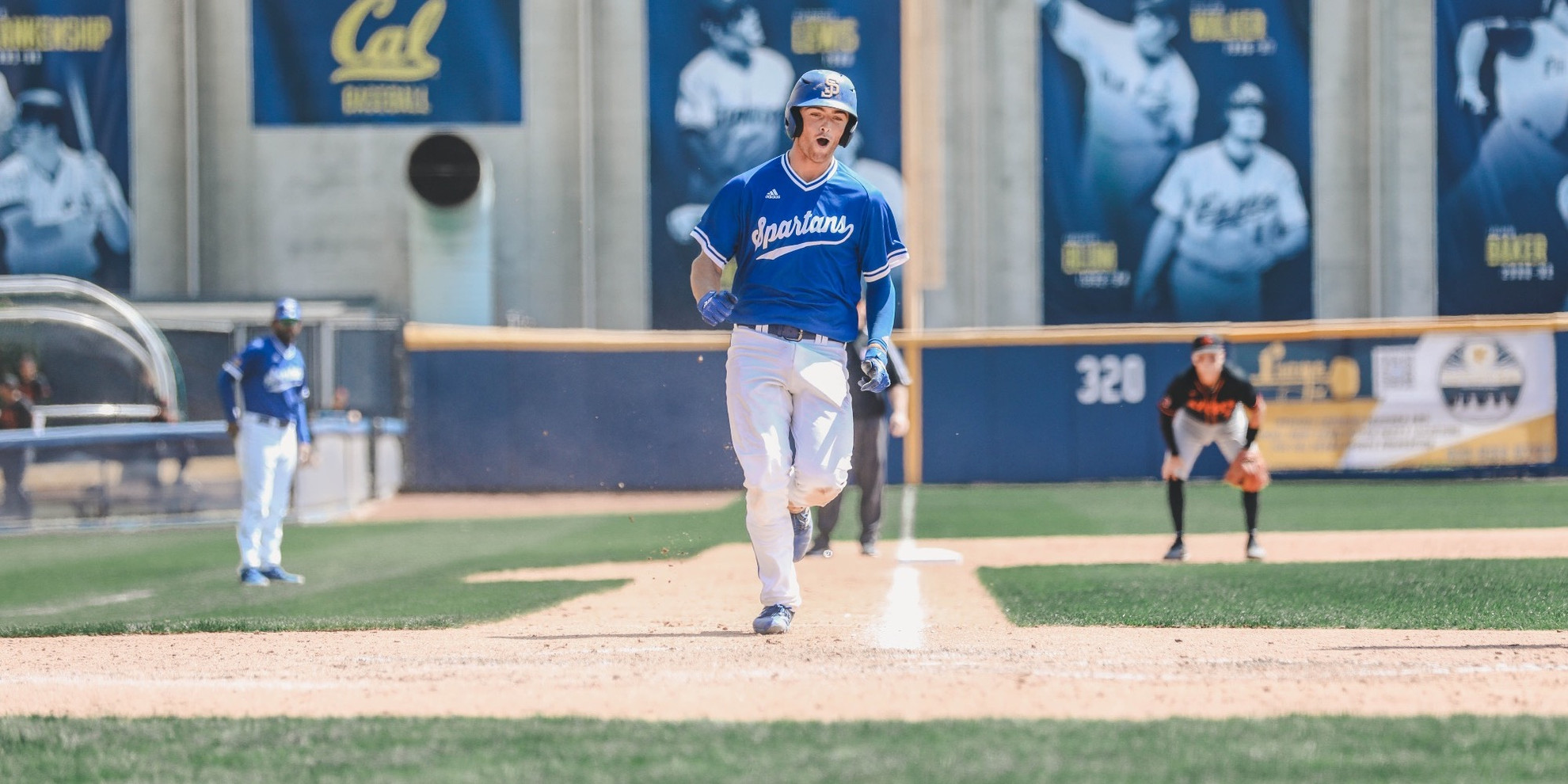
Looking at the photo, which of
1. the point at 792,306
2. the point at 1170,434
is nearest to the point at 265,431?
the point at 792,306

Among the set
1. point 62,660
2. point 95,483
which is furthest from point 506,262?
point 62,660

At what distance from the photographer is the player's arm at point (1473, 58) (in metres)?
25.0

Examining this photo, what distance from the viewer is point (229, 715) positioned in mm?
4457

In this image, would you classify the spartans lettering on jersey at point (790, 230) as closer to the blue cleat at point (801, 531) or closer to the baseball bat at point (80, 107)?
the blue cleat at point (801, 531)

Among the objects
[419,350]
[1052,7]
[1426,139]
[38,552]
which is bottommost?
[38,552]

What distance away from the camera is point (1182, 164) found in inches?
987

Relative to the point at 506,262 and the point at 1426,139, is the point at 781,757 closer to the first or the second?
the point at 506,262

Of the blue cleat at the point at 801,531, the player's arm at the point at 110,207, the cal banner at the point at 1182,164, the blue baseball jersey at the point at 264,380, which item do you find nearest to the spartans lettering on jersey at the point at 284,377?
the blue baseball jersey at the point at 264,380

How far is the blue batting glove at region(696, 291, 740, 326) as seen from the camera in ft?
19.4

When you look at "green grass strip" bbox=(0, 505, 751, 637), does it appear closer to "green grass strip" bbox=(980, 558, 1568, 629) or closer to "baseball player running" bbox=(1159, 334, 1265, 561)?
"green grass strip" bbox=(980, 558, 1568, 629)

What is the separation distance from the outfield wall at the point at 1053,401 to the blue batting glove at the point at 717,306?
12.8 m

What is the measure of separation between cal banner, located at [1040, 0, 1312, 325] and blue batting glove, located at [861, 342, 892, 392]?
19623 millimetres

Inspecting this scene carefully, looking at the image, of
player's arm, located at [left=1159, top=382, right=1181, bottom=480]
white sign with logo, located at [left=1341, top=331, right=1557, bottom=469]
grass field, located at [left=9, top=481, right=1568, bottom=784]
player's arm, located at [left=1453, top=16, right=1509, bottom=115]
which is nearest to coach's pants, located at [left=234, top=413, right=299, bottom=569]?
grass field, located at [left=9, top=481, right=1568, bottom=784]

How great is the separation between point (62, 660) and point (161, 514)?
980 cm
